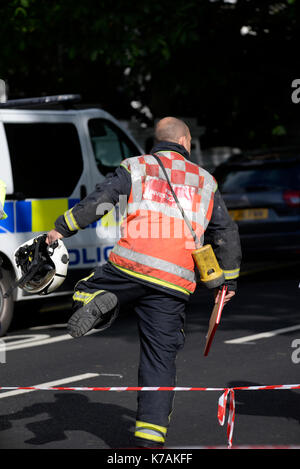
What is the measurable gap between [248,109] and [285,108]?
848 millimetres

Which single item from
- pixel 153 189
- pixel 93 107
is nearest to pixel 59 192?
pixel 93 107

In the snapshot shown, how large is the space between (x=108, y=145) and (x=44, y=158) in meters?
0.95

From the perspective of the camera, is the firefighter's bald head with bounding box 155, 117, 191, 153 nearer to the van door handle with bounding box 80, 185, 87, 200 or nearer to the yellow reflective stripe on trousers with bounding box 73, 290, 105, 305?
the yellow reflective stripe on trousers with bounding box 73, 290, 105, 305

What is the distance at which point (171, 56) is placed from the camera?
17828 millimetres

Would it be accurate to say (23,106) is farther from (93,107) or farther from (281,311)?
(281,311)

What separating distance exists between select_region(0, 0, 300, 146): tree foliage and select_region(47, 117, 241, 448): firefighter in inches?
408

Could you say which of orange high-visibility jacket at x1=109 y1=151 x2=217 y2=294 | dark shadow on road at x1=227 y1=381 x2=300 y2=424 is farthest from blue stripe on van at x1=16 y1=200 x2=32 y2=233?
orange high-visibility jacket at x1=109 y1=151 x2=217 y2=294

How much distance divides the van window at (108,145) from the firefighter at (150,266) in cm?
510

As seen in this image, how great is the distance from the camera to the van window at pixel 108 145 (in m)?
10.5

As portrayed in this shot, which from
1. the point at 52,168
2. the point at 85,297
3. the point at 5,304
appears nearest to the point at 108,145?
the point at 52,168

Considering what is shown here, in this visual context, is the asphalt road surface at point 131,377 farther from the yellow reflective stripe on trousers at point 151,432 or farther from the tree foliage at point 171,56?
the tree foliage at point 171,56

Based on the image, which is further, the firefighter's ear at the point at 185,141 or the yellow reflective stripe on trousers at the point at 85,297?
the firefighter's ear at the point at 185,141

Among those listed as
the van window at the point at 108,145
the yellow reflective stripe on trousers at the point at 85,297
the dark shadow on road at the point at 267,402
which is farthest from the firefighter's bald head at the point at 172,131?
the van window at the point at 108,145

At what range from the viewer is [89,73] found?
70.4 ft
